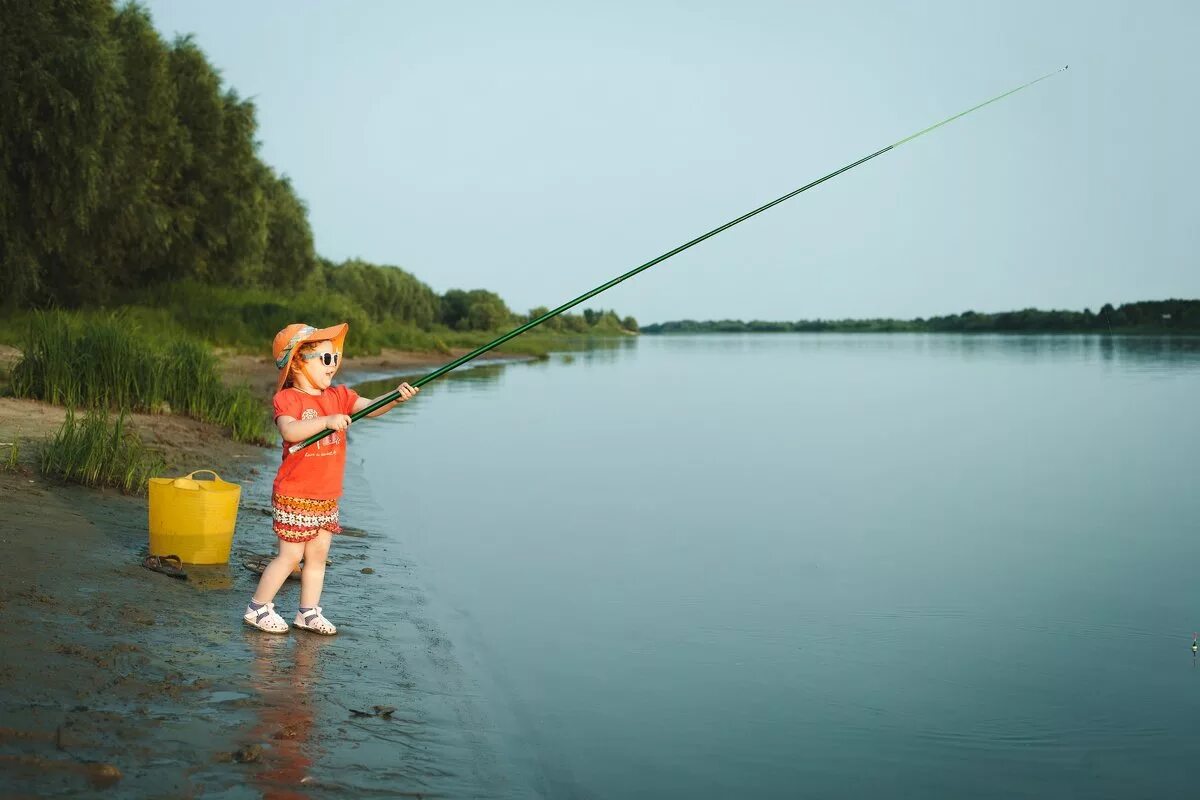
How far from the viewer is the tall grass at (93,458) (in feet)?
25.4

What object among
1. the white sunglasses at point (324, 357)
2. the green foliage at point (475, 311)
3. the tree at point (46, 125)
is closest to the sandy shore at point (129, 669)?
the white sunglasses at point (324, 357)

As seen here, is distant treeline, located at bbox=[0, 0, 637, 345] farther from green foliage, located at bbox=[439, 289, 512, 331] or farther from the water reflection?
green foliage, located at bbox=[439, 289, 512, 331]

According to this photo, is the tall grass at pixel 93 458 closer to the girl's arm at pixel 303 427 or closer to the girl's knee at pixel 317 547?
the girl's knee at pixel 317 547

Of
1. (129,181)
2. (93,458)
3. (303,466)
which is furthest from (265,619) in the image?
(129,181)

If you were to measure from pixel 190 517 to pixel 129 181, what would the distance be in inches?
1006

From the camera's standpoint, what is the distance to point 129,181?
29.0 metres

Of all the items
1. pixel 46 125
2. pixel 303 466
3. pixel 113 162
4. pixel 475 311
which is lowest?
pixel 303 466

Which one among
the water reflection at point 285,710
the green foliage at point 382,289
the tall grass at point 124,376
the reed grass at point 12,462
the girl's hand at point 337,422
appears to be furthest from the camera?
the green foliage at point 382,289

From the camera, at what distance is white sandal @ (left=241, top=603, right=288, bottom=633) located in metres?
5.27

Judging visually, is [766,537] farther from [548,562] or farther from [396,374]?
[396,374]

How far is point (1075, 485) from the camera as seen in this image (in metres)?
14.1

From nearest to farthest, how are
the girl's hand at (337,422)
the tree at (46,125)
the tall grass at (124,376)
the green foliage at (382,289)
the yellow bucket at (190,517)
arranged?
the girl's hand at (337,422)
the yellow bucket at (190,517)
the tall grass at (124,376)
the tree at (46,125)
the green foliage at (382,289)

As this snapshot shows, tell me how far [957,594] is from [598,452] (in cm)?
888

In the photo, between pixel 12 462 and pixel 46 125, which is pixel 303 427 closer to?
pixel 12 462
